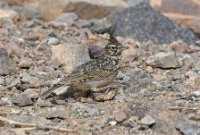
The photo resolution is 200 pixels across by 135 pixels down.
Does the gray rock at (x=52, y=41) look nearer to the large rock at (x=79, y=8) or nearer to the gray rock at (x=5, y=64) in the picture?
the gray rock at (x=5, y=64)

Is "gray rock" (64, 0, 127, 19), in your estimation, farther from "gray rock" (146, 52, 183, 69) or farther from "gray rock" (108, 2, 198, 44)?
"gray rock" (146, 52, 183, 69)

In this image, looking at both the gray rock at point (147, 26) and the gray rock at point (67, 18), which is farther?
the gray rock at point (67, 18)

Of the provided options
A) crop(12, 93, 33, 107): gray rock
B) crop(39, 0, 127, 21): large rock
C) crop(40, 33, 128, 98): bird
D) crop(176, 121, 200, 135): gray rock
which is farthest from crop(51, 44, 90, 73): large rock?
crop(39, 0, 127, 21): large rock

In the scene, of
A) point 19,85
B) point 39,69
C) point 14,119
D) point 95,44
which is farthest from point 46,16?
point 14,119

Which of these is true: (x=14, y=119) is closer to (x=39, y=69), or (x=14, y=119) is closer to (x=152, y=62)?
(x=39, y=69)

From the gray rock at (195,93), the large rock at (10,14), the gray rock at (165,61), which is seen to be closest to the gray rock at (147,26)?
the large rock at (10,14)

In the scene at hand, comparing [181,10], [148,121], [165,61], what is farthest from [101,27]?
[148,121]
